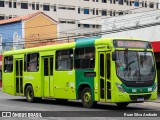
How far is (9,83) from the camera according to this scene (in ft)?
89.1

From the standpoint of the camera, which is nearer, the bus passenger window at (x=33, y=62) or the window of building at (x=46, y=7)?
the bus passenger window at (x=33, y=62)

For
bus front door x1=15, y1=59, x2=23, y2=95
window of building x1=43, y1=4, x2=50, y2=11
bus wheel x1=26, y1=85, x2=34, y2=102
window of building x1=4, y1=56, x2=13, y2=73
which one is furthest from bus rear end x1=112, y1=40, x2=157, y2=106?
window of building x1=43, y1=4, x2=50, y2=11

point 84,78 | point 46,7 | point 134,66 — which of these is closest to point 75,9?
point 46,7

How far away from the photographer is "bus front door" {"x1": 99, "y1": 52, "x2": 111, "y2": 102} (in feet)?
62.2

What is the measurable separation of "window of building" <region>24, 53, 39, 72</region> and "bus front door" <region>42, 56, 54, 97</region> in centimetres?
75

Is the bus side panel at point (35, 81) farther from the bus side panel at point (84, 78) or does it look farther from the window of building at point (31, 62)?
the bus side panel at point (84, 78)

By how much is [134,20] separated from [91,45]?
52.7ft

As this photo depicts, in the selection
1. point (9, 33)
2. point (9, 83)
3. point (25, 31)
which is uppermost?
point (25, 31)

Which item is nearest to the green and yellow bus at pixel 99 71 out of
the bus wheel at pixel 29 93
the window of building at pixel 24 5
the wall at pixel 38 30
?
the bus wheel at pixel 29 93

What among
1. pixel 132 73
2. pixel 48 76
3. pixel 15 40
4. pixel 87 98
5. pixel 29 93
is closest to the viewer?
pixel 132 73

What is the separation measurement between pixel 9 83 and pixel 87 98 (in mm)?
8323

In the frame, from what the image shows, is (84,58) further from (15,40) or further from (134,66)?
(15,40)

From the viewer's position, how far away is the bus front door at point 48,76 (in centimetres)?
2297

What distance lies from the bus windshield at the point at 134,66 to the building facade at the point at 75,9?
145ft
